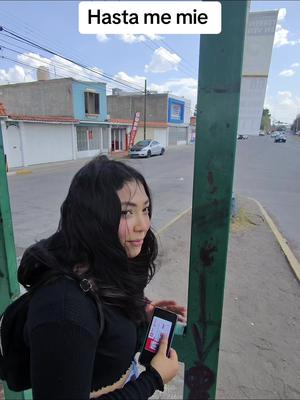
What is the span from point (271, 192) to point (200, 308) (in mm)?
9042

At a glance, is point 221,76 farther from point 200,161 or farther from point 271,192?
point 271,192

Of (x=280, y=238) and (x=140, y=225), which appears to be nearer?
(x=140, y=225)

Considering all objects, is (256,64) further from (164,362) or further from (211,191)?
(164,362)

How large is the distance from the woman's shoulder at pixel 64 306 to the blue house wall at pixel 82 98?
19954 mm

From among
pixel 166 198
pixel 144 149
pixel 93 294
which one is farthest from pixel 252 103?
pixel 144 149

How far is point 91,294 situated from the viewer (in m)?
0.85

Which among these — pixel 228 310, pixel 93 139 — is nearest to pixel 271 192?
pixel 228 310

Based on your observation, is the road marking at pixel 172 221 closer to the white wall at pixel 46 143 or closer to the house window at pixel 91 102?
the white wall at pixel 46 143

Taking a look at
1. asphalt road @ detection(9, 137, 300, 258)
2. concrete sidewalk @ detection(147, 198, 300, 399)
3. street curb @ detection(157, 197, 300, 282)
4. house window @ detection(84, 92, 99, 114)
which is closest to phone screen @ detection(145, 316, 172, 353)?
concrete sidewalk @ detection(147, 198, 300, 399)

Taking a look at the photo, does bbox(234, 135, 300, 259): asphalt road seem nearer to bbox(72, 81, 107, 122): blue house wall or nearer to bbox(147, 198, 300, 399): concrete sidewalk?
bbox(147, 198, 300, 399): concrete sidewalk

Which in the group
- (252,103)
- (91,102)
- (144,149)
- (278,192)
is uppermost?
(91,102)

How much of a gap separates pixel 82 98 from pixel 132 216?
67.3 ft

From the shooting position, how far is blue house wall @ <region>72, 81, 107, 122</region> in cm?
1927

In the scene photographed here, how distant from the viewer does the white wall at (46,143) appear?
1542 cm
